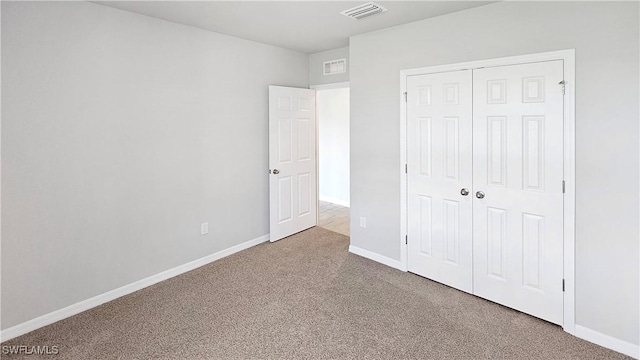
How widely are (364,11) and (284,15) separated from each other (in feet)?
2.39

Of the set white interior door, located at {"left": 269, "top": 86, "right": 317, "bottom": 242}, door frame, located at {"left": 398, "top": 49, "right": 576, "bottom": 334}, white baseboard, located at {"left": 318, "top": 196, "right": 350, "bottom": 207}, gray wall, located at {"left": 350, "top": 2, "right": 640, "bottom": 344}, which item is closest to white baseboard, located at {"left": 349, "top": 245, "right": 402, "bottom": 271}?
white interior door, located at {"left": 269, "top": 86, "right": 317, "bottom": 242}

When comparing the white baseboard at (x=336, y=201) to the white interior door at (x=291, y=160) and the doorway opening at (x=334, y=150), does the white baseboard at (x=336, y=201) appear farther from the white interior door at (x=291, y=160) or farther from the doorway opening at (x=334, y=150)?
the white interior door at (x=291, y=160)

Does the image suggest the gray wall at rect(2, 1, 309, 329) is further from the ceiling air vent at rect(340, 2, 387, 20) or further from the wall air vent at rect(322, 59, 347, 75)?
the ceiling air vent at rect(340, 2, 387, 20)

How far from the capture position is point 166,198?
3.31m

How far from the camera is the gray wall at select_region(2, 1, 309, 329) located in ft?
7.86

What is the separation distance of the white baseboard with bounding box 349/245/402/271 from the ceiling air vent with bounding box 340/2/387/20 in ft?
8.13

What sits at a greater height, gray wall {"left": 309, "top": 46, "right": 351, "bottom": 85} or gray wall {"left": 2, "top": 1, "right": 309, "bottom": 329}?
gray wall {"left": 309, "top": 46, "right": 351, "bottom": 85}

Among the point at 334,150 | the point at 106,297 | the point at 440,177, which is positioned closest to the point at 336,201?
the point at 334,150

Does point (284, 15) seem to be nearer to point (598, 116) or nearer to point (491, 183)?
point (491, 183)

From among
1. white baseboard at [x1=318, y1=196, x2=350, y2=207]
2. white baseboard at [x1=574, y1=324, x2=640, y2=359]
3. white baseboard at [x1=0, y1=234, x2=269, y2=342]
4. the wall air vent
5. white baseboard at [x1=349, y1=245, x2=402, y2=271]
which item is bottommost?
white baseboard at [x1=574, y1=324, x2=640, y2=359]

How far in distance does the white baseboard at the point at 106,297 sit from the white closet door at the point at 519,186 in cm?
275

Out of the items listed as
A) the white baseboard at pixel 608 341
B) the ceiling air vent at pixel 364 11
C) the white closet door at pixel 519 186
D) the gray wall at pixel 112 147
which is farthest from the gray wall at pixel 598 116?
the gray wall at pixel 112 147

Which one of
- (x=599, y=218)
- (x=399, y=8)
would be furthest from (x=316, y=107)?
(x=599, y=218)

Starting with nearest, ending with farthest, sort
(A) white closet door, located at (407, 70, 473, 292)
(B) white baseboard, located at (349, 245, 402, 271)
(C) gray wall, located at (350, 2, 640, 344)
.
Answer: (C) gray wall, located at (350, 2, 640, 344), (A) white closet door, located at (407, 70, 473, 292), (B) white baseboard, located at (349, 245, 402, 271)
